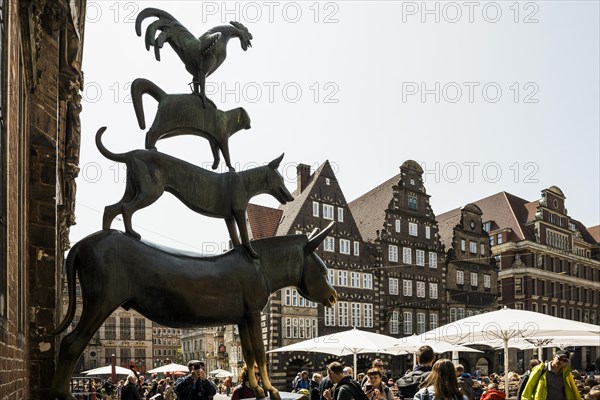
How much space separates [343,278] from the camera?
134 ft

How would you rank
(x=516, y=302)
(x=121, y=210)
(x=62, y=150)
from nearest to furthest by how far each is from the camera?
(x=121, y=210), (x=62, y=150), (x=516, y=302)

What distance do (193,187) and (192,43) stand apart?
3.83 feet

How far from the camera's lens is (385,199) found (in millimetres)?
44188

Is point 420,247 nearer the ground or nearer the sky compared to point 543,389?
nearer the sky

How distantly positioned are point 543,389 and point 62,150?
8058 mm

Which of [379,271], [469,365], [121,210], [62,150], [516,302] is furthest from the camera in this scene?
[516,302]

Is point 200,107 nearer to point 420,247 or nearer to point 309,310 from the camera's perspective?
point 309,310

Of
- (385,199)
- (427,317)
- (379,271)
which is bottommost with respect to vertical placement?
(427,317)

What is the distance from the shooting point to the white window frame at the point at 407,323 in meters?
43.8

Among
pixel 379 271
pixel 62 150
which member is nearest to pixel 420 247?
pixel 379 271

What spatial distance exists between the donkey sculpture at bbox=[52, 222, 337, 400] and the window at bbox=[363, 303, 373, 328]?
37009mm

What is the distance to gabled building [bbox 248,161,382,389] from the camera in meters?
37.7

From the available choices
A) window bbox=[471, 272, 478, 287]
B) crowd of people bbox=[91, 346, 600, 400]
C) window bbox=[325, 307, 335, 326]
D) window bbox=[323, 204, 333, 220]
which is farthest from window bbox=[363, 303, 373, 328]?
crowd of people bbox=[91, 346, 600, 400]

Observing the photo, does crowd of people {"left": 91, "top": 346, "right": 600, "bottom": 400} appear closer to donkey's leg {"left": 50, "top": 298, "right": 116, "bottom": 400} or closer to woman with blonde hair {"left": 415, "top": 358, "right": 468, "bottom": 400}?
woman with blonde hair {"left": 415, "top": 358, "right": 468, "bottom": 400}
